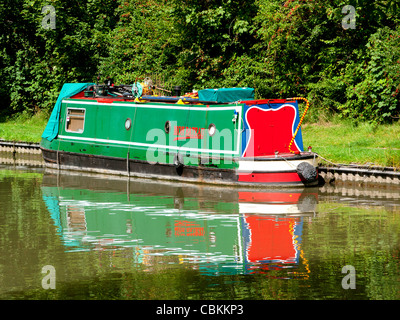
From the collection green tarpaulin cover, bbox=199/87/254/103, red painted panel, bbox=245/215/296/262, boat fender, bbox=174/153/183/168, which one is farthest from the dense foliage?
red painted panel, bbox=245/215/296/262

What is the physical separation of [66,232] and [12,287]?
12.9 ft

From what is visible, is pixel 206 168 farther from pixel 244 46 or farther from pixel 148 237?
pixel 244 46

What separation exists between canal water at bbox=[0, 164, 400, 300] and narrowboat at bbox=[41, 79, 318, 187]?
64cm

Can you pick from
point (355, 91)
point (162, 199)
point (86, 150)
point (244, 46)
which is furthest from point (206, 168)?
point (244, 46)

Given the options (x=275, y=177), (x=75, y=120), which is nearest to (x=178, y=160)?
(x=275, y=177)

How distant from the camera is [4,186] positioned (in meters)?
20.5

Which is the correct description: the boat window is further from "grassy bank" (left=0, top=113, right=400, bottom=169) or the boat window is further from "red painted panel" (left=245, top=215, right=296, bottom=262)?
"red painted panel" (left=245, top=215, right=296, bottom=262)

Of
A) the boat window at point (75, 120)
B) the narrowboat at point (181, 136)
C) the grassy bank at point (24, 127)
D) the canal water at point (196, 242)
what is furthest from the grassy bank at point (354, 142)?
the grassy bank at point (24, 127)

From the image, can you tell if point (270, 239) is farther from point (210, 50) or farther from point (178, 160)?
point (210, 50)

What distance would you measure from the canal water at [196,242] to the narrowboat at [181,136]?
0.64 metres

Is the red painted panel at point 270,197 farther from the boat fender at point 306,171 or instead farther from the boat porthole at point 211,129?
Answer: the boat porthole at point 211,129

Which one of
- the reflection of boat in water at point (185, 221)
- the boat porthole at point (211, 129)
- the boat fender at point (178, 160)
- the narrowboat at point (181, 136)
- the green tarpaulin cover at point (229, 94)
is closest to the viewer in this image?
the reflection of boat in water at point (185, 221)

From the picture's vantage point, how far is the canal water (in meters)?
10.8

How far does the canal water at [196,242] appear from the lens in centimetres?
1077
